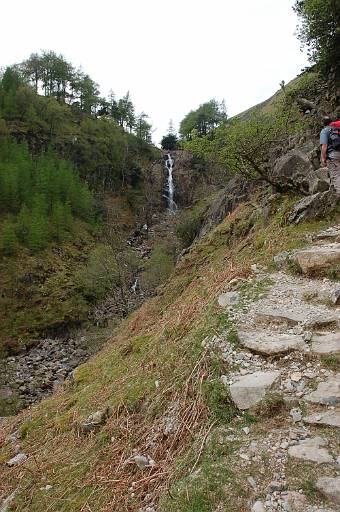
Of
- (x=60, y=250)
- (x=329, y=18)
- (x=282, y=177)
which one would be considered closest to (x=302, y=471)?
(x=282, y=177)

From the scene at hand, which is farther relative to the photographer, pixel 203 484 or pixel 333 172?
pixel 333 172

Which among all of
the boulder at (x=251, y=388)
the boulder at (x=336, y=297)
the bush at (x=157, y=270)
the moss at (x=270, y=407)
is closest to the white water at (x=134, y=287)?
the bush at (x=157, y=270)

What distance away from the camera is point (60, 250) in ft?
131

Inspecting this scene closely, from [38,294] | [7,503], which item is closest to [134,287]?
[38,294]

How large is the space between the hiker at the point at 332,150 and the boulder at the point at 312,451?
5822 mm

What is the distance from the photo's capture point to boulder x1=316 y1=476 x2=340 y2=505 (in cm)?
263

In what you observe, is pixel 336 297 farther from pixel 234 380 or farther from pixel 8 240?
pixel 8 240

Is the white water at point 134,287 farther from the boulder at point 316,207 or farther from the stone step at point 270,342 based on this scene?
the stone step at point 270,342

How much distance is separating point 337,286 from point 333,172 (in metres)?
3.48

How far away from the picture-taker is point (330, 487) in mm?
2686

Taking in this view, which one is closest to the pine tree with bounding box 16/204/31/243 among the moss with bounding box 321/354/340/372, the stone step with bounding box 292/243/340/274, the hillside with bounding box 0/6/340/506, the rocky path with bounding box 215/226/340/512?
the hillside with bounding box 0/6/340/506

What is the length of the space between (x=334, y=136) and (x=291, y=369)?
6.01 meters

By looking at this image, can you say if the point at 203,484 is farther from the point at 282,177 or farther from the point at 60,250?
the point at 60,250

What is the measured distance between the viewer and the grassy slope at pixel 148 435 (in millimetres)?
3217
